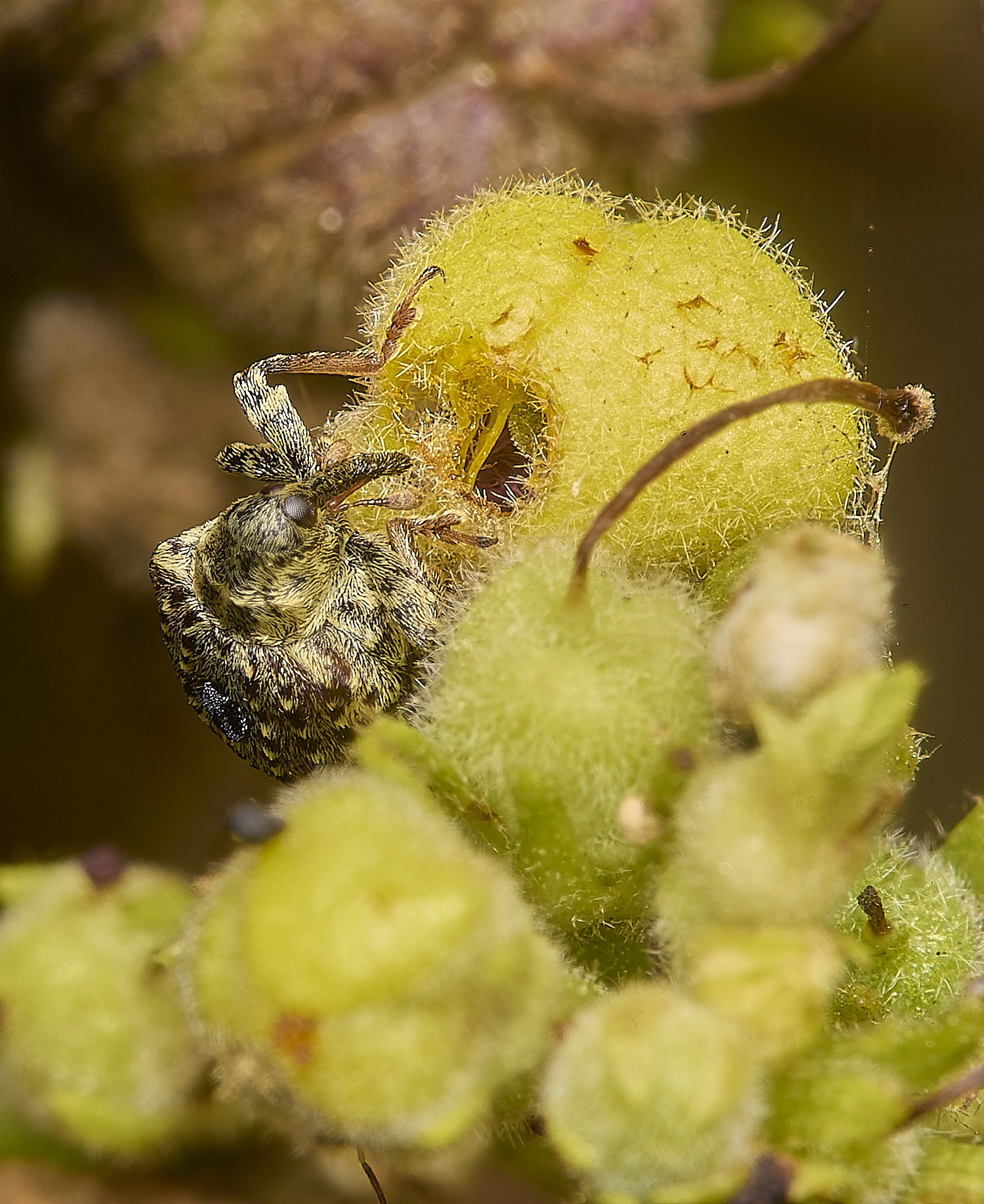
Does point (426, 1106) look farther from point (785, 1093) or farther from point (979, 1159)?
point (979, 1159)

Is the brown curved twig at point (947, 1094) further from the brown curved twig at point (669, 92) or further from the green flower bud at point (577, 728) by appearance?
the brown curved twig at point (669, 92)

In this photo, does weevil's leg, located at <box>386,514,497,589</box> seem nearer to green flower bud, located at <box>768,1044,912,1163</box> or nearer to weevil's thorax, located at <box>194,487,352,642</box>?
weevil's thorax, located at <box>194,487,352,642</box>

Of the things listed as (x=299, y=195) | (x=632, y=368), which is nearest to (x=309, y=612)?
(x=632, y=368)

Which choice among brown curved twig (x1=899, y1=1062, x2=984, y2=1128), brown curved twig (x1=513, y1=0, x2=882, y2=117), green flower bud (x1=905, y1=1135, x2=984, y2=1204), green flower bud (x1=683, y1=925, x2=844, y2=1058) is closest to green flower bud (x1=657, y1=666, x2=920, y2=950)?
green flower bud (x1=683, y1=925, x2=844, y2=1058)

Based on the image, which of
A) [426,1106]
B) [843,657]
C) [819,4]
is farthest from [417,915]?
[819,4]

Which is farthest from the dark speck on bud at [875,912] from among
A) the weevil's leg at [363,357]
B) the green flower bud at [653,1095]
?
the weevil's leg at [363,357]

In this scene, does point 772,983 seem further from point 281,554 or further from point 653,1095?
point 281,554

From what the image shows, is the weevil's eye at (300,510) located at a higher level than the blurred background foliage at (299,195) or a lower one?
lower
